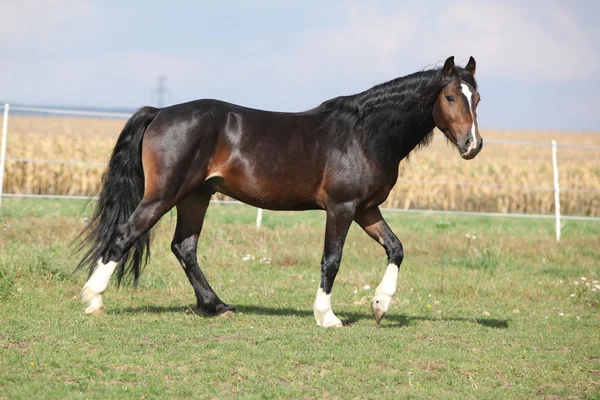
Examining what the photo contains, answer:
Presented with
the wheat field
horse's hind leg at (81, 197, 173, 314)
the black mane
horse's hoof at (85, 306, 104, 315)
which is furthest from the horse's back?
the wheat field

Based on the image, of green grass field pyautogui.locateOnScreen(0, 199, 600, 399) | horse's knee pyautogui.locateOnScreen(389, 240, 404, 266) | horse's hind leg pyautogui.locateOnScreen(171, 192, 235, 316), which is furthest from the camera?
horse's hind leg pyautogui.locateOnScreen(171, 192, 235, 316)

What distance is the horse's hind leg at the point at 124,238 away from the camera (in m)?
6.91

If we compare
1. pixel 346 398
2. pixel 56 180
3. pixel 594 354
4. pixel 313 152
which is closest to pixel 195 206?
pixel 313 152

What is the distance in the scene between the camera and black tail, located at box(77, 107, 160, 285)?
7.31 metres

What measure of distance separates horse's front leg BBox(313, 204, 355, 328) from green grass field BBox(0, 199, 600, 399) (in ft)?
0.69

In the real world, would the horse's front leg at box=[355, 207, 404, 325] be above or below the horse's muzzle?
below

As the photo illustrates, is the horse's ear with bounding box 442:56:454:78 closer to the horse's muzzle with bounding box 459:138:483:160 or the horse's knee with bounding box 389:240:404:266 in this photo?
the horse's muzzle with bounding box 459:138:483:160

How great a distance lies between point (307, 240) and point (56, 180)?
9767 millimetres

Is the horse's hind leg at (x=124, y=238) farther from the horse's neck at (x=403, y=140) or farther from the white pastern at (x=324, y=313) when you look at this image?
the horse's neck at (x=403, y=140)

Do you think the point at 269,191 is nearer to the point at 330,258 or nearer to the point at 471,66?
the point at 330,258

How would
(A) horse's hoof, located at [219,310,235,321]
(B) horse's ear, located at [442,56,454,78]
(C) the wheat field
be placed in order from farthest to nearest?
(C) the wheat field → (A) horse's hoof, located at [219,310,235,321] → (B) horse's ear, located at [442,56,454,78]

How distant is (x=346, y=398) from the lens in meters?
4.93

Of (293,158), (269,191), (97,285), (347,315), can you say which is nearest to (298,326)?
(347,315)

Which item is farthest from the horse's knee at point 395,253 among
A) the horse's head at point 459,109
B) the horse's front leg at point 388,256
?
the horse's head at point 459,109
